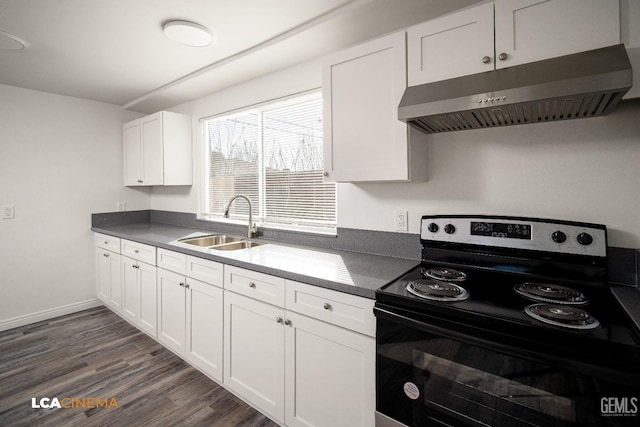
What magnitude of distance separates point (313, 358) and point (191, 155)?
2682 millimetres

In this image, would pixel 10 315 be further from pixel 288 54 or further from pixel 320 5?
pixel 320 5

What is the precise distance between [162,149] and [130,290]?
1.42 meters

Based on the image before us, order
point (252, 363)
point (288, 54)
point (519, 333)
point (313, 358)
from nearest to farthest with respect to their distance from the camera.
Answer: point (519, 333)
point (313, 358)
point (252, 363)
point (288, 54)

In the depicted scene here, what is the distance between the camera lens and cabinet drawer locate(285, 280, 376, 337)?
1.32 meters

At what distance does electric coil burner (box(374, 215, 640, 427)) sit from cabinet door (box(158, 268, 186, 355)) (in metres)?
1.62

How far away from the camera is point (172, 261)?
2359mm

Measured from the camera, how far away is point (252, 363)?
181 centimetres

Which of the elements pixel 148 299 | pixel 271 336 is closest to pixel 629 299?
pixel 271 336

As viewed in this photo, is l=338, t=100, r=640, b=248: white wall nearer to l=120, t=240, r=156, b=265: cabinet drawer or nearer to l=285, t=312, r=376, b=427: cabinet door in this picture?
l=285, t=312, r=376, b=427: cabinet door

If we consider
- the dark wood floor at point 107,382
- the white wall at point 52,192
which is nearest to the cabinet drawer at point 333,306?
the dark wood floor at point 107,382

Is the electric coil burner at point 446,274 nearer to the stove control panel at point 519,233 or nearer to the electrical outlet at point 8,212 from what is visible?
the stove control panel at point 519,233

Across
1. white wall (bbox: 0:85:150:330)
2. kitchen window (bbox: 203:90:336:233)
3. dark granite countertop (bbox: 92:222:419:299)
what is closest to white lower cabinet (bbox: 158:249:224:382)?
dark granite countertop (bbox: 92:222:419:299)

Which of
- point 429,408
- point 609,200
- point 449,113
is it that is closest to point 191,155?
point 449,113

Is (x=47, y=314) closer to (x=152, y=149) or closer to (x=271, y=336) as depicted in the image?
(x=152, y=149)
